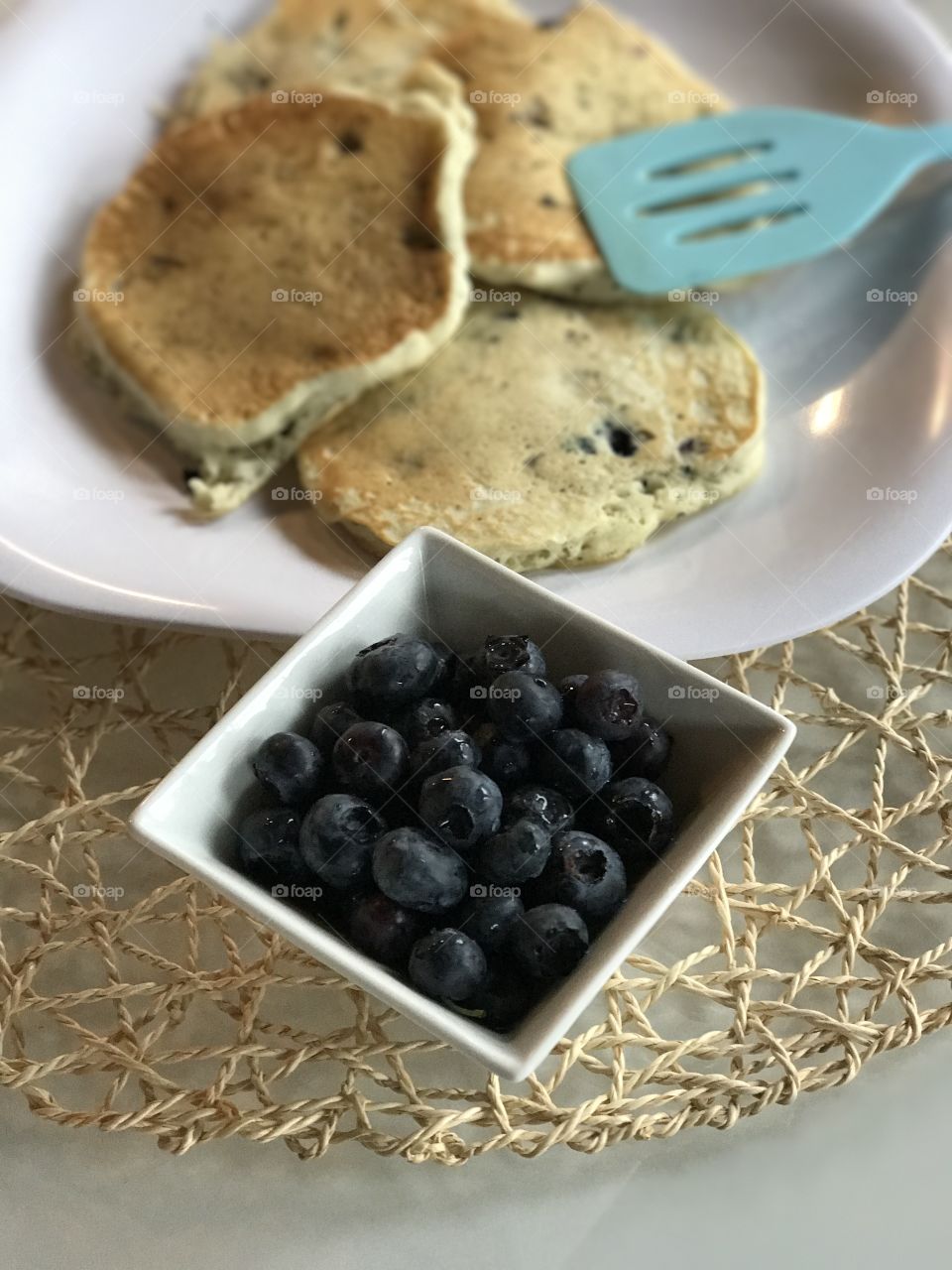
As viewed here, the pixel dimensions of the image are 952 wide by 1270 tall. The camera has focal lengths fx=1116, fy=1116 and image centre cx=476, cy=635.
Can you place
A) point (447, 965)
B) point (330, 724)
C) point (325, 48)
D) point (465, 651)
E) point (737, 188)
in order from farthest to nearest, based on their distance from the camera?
point (325, 48) < point (737, 188) < point (465, 651) < point (330, 724) < point (447, 965)

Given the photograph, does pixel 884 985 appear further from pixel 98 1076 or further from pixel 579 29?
pixel 579 29

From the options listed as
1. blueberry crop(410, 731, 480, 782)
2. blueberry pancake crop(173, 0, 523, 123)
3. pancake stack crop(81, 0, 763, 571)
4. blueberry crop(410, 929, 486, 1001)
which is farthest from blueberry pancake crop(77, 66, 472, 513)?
blueberry crop(410, 929, 486, 1001)

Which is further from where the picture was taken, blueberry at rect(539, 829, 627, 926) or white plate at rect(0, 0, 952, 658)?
white plate at rect(0, 0, 952, 658)

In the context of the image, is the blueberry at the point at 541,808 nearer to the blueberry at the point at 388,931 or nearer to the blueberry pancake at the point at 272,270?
the blueberry at the point at 388,931

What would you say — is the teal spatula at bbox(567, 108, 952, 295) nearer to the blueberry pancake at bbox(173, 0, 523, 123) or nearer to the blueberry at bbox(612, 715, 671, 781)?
the blueberry pancake at bbox(173, 0, 523, 123)

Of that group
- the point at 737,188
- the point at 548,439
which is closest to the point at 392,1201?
the point at 548,439

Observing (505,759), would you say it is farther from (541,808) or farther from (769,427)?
(769,427)

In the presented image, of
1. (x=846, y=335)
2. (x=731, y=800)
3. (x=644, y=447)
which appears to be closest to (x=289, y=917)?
(x=731, y=800)
